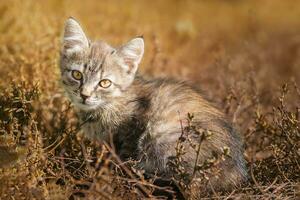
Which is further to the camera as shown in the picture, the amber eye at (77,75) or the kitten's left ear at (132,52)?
the kitten's left ear at (132,52)

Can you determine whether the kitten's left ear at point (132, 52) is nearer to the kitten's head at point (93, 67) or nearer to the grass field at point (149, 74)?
the kitten's head at point (93, 67)

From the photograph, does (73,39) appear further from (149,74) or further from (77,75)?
(149,74)

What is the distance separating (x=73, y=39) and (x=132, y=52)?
46 centimetres

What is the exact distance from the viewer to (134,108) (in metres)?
4.70

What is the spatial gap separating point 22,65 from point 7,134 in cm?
152

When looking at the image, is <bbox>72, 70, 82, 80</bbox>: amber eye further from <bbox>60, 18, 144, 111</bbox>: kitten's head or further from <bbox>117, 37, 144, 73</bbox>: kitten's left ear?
<bbox>117, 37, 144, 73</bbox>: kitten's left ear

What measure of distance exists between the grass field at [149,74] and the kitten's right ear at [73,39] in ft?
1.18

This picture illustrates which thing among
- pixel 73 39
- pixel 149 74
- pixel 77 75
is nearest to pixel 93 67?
pixel 77 75

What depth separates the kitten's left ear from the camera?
474cm

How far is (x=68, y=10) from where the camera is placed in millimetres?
8133

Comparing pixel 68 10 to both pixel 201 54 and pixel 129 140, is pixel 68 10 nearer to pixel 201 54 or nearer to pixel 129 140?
pixel 201 54

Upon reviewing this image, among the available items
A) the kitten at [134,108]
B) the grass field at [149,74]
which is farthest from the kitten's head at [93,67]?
the grass field at [149,74]

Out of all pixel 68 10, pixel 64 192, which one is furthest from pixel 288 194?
pixel 68 10

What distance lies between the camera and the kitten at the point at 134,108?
4273 millimetres
